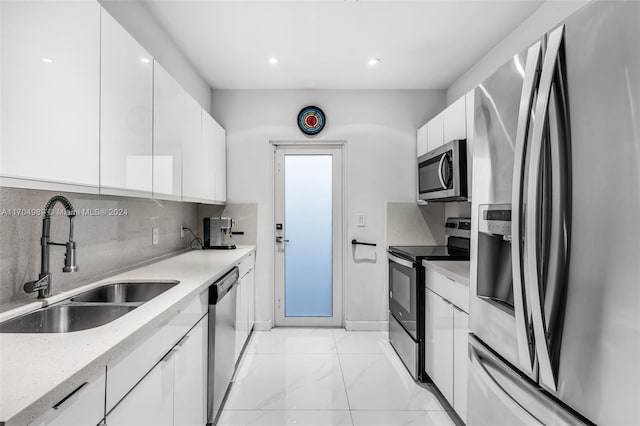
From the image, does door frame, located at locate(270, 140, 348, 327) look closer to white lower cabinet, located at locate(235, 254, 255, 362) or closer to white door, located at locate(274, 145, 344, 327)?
white door, located at locate(274, 145, 344, 327)

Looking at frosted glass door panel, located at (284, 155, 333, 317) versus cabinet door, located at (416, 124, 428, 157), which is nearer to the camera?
cabinet door, located at (416, 124, 428, 157)

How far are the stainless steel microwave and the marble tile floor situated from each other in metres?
1.44

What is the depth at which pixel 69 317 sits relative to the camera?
138cm

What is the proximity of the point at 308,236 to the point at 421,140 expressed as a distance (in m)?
1.55

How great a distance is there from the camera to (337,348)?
10.5 ft

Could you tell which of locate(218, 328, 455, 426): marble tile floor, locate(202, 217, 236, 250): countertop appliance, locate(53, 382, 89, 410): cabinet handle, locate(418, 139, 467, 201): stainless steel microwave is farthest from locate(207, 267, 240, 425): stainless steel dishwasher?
locate(418, 139, 467, 201): stainless steel microwave

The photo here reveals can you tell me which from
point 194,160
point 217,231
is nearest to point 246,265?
point 217,231

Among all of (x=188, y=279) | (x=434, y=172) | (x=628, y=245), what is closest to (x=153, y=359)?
(x=188, y=279)

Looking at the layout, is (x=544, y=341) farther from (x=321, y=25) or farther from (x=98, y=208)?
(x=321, y=25)

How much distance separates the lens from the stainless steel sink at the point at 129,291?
1.69 m

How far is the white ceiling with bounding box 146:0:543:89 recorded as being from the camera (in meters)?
2.25

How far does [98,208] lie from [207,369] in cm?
105

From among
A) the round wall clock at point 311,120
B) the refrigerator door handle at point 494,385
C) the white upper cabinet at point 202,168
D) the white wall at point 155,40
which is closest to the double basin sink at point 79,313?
the white upper cabinet at point 202,168

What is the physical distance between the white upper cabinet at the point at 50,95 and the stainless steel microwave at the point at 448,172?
87.0 inches
